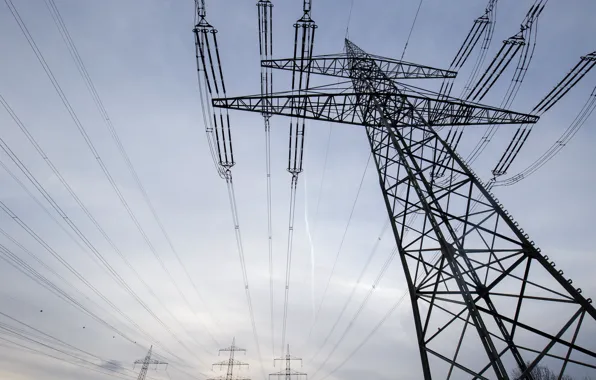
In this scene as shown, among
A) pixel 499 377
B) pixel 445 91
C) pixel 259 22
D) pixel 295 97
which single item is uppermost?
pixel 445 91

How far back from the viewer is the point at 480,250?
25.9 ft

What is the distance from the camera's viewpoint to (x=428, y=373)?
7324 millimetres

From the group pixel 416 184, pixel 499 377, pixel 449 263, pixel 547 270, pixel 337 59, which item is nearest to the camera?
pixel 499 377

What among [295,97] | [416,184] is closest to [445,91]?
[295,97]

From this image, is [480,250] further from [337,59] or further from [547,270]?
[337,59]

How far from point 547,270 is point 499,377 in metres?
2.46

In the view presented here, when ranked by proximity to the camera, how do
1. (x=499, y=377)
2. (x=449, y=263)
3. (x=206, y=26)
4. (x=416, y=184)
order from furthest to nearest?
(x=206, y=26)
(x=416, y=184)
(x=449, y=263)
(x=499, y=377)

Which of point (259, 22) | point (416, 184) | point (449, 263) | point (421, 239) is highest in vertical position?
point (259, 22)

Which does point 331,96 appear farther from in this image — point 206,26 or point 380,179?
point 206,26

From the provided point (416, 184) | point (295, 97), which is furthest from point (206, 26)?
point (416, 184)

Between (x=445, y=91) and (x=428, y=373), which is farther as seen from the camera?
(x=445, y=91)

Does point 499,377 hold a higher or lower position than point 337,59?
lower

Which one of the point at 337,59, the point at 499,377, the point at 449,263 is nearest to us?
the point at 499,377

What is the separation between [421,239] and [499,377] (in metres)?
3.71
